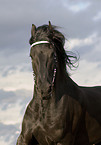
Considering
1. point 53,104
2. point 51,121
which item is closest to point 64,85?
point 53,104

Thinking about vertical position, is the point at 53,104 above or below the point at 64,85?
below

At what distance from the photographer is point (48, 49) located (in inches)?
237

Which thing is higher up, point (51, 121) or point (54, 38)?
point (54, 38)

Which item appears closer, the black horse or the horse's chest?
the black horse

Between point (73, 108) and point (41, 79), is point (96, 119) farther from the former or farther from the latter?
point (41, 79)

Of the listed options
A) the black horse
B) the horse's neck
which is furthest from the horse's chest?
the horse's neck

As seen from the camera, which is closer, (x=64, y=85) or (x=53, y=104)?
(x=53, y=104)

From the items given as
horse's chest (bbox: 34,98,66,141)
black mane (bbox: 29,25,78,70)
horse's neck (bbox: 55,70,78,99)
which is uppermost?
black mane (bbox: 29,25,78,70)

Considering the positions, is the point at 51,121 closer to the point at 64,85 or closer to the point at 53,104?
the point at 53,104

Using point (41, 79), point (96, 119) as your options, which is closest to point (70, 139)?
point (96, 119)

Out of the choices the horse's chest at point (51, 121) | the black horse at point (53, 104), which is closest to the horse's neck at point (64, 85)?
the black horse at point (53, 104)

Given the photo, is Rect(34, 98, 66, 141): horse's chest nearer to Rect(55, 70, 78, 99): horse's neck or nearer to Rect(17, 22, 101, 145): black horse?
Rect(17, 22, 101, 145): black horse

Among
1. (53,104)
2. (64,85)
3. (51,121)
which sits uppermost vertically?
(64,85)

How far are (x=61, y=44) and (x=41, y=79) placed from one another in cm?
131
